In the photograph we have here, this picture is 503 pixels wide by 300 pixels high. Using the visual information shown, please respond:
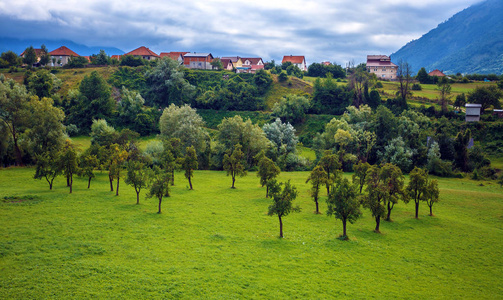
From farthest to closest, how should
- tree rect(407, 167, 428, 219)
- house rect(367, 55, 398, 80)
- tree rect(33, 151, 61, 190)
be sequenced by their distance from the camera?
house rect(367, 55, 398, 80)
tree rect(33, 151, 61, 190)
tree rect(407, 167, 428, 219)

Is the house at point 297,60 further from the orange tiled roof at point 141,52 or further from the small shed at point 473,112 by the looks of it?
the small shed at point 473,112

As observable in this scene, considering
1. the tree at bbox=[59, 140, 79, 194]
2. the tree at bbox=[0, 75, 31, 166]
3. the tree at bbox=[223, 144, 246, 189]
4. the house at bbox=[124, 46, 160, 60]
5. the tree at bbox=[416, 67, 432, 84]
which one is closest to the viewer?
the tree at bbox=[59, 140, 79, 194]

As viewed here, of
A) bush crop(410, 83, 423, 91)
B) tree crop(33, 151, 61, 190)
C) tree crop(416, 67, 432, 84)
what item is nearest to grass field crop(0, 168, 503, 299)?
tree crop(33, 151, 61, 190)

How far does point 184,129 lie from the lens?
209 feet

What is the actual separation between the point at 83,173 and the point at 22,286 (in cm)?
2880

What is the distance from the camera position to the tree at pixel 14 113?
5872 centimetres

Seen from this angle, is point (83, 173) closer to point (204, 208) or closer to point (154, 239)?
point (204, 208)

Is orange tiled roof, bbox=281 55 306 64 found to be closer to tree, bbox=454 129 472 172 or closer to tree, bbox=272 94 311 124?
tree, bbox=272 94 311 124

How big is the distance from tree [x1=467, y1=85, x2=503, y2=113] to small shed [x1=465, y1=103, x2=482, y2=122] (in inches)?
228

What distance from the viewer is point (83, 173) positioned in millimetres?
48906

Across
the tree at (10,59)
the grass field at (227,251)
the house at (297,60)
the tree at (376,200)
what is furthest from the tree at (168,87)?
the tree at (376,200)

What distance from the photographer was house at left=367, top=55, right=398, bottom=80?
397 feet

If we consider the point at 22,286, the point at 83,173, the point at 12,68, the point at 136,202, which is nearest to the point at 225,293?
the point at 22,286

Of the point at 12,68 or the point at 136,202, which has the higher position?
the point at 12,68
